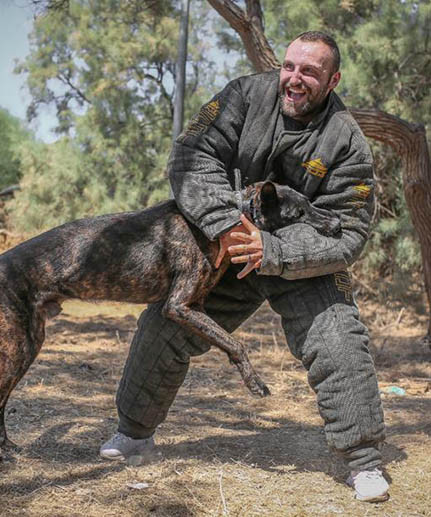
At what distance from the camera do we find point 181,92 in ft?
30.0

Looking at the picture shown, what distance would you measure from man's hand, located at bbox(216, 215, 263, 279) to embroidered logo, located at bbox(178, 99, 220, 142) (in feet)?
1.72

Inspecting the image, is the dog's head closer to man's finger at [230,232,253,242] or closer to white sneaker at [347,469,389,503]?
man's finger at [230,232,253,242]

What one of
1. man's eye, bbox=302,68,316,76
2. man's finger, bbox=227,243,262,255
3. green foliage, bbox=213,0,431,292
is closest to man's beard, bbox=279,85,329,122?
man's eye, bbox=302,68,316,76

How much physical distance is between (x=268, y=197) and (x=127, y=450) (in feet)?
A: 5.45

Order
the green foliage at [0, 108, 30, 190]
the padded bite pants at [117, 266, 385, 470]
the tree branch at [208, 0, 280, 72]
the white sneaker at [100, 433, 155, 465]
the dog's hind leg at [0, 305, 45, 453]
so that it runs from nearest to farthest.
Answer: the dog's hind leg at [0, 305, 45, 453] < the padded bite pants at [117, 266, 385, 470] < the white sneaker at [100, 433, 155, 465] < the tree branch at [208, 0, 280, 72] < the green foliage at [0, 108, 30, 190]

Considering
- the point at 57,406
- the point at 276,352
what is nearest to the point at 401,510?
the point at 57,406

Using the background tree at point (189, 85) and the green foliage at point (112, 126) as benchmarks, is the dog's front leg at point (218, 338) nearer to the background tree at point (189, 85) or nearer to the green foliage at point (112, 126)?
the background tree at point (189, 85)

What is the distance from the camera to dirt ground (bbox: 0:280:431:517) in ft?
10.0

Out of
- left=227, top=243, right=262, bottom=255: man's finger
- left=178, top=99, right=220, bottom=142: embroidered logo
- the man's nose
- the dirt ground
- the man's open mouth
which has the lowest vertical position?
the dirt ground

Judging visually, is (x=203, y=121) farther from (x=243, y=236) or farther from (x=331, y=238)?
(x=331, y=238)

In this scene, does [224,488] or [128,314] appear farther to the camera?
[128,314]

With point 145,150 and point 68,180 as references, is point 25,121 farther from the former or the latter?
point 145,150

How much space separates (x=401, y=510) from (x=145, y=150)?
1307 centimetres

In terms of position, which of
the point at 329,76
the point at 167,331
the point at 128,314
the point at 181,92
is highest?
the point at 181,92
